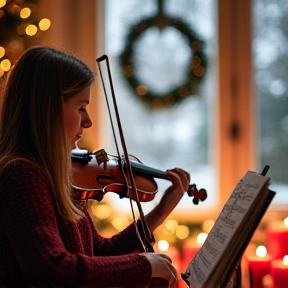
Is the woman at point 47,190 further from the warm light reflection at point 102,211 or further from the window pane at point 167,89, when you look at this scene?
the window pane at point 167,89

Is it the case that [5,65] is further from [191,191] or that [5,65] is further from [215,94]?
[215,94]

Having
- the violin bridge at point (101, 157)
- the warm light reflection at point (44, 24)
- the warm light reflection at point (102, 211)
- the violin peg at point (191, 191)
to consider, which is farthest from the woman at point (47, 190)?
the warm light reflection at point (102, 211)

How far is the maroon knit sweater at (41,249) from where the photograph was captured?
1.09 m

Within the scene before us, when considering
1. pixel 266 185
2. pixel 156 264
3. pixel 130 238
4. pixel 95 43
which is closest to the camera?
pixel 266 185

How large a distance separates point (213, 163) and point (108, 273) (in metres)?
1.83

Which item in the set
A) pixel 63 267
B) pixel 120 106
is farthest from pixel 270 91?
pixel 63 267

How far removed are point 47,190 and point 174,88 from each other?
5.93ft

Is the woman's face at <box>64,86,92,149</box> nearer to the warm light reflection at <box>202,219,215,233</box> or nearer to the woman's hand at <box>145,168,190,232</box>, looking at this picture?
the woman's hand at <box>145,168,190,232</box>

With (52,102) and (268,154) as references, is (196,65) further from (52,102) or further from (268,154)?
(52,102)

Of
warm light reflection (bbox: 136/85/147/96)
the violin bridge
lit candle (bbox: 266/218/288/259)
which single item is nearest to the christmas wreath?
warm light reflection (bbox: 136/85/147/96)

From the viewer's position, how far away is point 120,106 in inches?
116

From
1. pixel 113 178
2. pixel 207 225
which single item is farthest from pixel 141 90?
pixel 113 178

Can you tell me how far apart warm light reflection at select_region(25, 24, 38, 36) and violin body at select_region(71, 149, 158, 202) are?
41.8 inches

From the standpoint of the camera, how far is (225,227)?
45.5 inches
